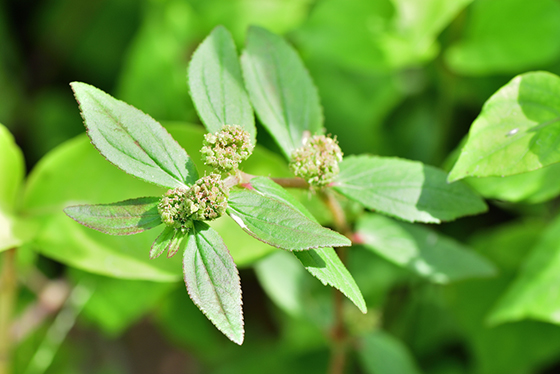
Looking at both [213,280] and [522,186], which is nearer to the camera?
[213,280]

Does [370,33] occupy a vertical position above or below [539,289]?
above

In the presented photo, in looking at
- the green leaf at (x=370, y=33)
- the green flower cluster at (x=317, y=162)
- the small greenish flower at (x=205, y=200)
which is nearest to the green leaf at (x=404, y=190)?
the green flower cluster at (x=317, y=162)

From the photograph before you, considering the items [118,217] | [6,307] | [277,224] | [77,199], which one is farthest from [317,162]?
[6,307]

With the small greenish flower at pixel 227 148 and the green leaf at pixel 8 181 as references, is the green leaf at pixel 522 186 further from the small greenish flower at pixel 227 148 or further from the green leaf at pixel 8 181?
the green leaf at pixel 8 181

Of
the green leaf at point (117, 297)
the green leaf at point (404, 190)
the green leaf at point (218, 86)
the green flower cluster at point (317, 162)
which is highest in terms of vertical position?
the green leaf at point (218, 86)

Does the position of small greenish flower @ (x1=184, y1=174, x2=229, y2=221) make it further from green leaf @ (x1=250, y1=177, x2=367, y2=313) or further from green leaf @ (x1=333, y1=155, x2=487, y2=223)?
green leaf @ (x1=333, y1=155, x2=487, y2=223)

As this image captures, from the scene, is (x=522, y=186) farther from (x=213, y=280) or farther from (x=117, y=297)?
(x=117, y=297)
